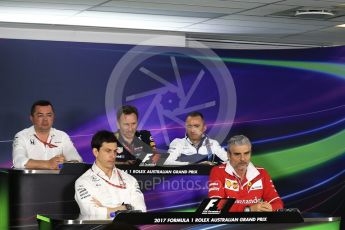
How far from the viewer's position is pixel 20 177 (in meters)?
6.70

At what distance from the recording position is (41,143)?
747cm

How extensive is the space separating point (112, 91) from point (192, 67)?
99 centimetres

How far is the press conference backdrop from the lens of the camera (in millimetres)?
8852

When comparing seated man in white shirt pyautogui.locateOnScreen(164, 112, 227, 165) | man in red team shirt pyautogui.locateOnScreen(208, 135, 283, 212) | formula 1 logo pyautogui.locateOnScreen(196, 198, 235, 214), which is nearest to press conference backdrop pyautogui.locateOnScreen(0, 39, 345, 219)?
seated man in white shirt pyautogui.locateOnScreen(164, 112, 227, 165)

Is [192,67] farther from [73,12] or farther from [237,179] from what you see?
[237,179]

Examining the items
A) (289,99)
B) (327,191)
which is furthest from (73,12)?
(327,191)

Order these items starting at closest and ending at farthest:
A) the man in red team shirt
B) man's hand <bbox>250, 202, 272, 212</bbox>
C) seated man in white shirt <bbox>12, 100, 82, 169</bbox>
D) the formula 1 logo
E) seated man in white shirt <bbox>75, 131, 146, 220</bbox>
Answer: the formula 1 logo → seated man in white shirt <bbox>75, 131, 146, 220</bbox> → man's hand <bbox>250, 202, 272, 212</bbox> → the man in red team shirt → seated man in white shirt <bbox>12, 100, 82, 169</bbox>

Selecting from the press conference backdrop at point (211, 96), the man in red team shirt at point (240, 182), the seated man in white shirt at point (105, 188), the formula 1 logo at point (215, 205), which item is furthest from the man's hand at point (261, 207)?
the press conference backdrop at point (211, 96)

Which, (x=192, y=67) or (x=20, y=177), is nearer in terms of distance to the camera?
(x=20, y=177)

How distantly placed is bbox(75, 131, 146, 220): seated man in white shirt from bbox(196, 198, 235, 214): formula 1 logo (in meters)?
0.86

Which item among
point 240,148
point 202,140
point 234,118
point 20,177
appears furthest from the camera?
point 234,118

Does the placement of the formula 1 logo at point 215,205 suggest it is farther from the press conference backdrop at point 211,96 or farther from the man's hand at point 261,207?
the press conference backdrop at point 211,96

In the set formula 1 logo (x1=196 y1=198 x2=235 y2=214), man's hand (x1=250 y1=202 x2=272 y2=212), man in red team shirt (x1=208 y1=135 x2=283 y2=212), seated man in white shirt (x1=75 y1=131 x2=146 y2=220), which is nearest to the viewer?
formula 1 logo (x1=196 y1=198 x2=235 y2=214)

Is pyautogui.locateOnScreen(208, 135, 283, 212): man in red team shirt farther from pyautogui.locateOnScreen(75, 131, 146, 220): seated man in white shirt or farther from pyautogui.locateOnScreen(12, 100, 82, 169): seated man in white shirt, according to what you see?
pyautogui.locateOnScreen(12, 100, 82, 169): seated man in white shirt
